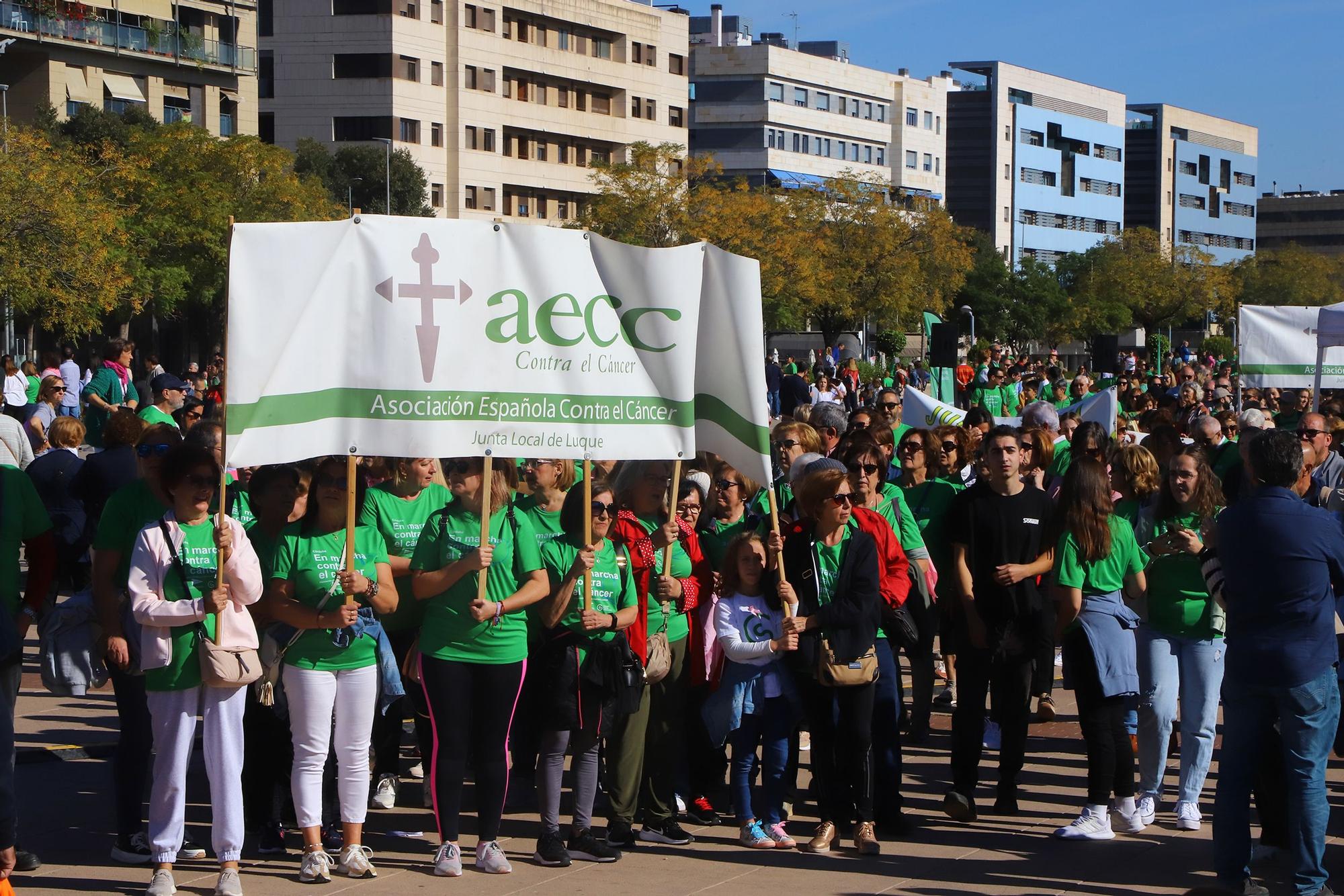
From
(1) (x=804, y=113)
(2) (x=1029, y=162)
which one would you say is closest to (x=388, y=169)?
(1) (x=804, y=113)

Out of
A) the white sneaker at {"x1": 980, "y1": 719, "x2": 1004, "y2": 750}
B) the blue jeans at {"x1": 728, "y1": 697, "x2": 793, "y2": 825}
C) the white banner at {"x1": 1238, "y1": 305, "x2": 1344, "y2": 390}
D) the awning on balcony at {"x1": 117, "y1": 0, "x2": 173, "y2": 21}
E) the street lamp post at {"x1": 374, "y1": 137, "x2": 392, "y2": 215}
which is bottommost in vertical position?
the white sneaker at {"x1": 980, "y1": 719, "x2": 1004, "y2": 750}

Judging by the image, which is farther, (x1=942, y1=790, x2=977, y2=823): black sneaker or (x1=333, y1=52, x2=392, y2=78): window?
(x1=333, y1=52, x2=392, y2=78): window

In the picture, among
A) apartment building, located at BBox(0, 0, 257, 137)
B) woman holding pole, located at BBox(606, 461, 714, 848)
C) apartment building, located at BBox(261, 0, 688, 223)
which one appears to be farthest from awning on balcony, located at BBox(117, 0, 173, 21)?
woman holding pole, located at BBox(606, 461, 714, 848)

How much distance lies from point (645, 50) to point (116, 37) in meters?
31.7

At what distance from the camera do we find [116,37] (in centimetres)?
6144

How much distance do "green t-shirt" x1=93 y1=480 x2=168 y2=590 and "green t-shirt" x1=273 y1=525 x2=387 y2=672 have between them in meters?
0.55

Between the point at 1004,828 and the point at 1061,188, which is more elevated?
the point at 1061,188

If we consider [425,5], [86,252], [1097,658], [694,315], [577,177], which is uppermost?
[425,5]

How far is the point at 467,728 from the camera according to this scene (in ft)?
22.7

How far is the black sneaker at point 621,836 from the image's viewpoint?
291 inches

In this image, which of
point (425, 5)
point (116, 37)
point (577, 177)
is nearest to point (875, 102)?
point (577, 177)

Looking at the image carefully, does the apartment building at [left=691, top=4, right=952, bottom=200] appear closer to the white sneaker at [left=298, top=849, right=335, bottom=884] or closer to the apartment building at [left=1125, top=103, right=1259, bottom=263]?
the apartment building at [left=1125, top=103, right=1259, bottom=263]

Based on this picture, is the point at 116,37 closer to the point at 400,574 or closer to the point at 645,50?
the point at 645,50

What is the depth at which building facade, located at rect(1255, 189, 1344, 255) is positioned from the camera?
166875 mm
